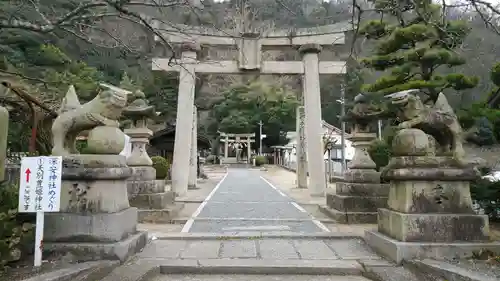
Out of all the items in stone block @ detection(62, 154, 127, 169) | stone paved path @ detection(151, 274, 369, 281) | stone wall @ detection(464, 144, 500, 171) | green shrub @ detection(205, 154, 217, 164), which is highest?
Result: green shrub @ detection(205, 154, 217, 164)

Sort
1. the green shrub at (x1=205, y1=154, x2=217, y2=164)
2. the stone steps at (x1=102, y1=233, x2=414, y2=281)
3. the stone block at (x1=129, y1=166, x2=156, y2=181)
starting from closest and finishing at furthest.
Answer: the stone steps at (x1=102, y1=233, x2=414, y2=281)
the stone block at (x1=129, y1=166, x2=156, y2=181)
the green shrub at (x1=205, y1=154, x2=217, y2=164)

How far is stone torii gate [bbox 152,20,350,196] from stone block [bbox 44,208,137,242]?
779 centimetres

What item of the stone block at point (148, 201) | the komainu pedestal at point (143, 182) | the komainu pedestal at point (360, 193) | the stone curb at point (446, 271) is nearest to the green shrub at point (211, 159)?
the komainu pedestal at point (143, 182)

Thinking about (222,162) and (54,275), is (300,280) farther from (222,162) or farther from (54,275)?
(222,162)

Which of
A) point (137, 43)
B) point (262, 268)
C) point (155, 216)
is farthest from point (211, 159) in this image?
point (262, 268)

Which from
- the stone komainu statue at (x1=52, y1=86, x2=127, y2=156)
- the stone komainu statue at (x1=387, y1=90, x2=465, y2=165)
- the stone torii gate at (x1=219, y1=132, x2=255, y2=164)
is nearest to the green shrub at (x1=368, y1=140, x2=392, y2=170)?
the stone komainu statue at (x1=387, y1=90, x2=465, y2=165)

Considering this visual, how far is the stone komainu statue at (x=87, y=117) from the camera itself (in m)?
4.40

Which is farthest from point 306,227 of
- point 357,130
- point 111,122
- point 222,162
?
point 222,162

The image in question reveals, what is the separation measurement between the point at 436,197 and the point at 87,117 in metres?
4.42

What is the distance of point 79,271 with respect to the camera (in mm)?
3430

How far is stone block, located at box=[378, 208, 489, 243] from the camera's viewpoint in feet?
13.5

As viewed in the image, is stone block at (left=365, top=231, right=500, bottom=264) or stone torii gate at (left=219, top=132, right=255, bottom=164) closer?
stone block at (left=365, top=231, right=500, bottom=264)

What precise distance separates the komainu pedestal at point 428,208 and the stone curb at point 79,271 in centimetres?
324

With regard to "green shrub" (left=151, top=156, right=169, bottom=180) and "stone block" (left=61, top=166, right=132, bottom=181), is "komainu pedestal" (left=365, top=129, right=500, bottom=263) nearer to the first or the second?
"stone block" (left=61, top=166, right=132, bottom=181)
